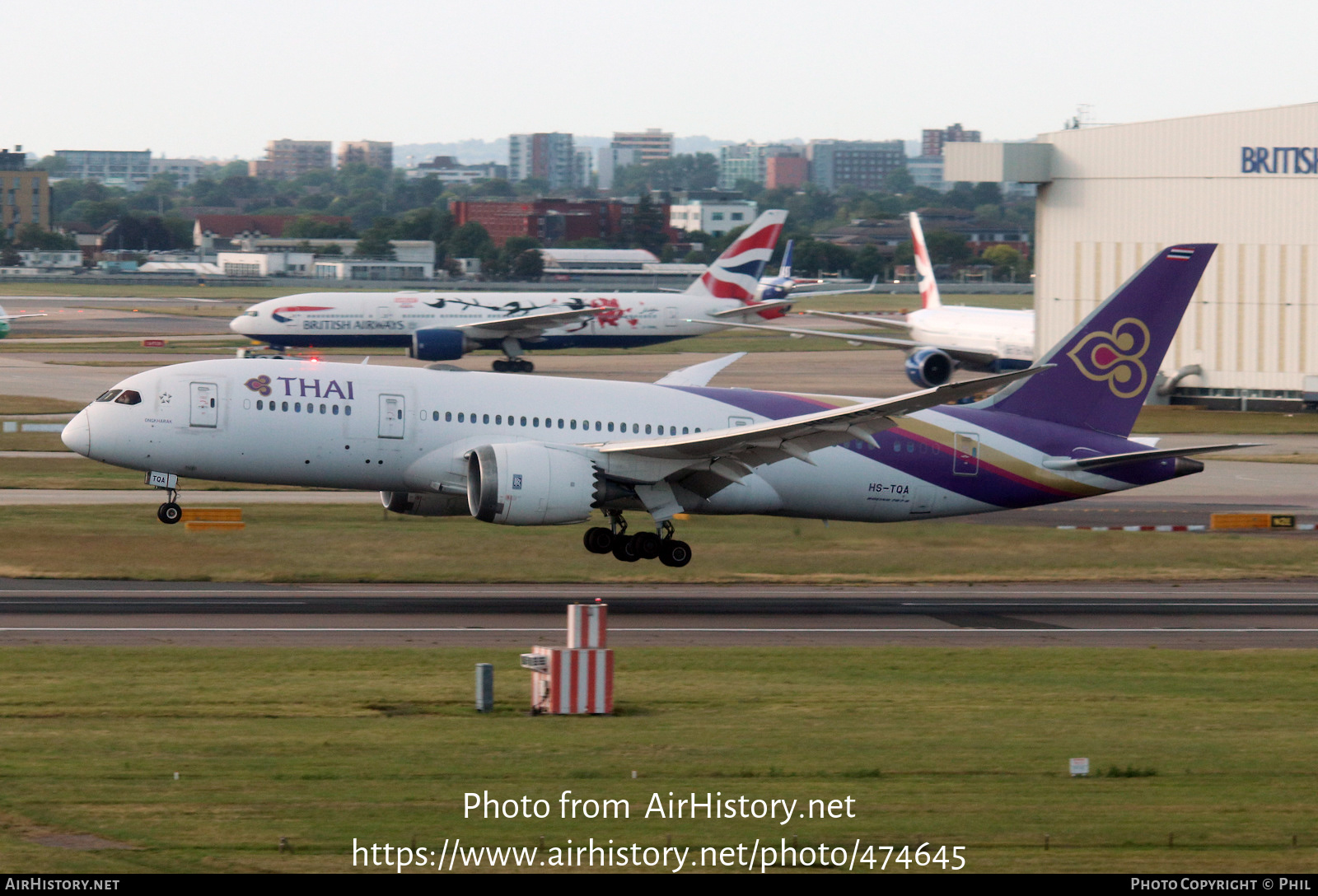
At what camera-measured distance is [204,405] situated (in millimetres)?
35688

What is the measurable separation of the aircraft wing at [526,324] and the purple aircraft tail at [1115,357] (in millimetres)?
61845

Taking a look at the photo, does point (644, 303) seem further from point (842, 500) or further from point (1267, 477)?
point (842, 500)

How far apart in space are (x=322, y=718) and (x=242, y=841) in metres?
7.07

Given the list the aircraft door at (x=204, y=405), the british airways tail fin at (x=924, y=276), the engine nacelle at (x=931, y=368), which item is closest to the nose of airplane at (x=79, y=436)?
the aircraft door at (x=204, y=405)

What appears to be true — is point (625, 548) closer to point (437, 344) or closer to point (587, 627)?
point (587, 627)

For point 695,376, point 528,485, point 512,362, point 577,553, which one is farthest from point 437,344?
point 528,485

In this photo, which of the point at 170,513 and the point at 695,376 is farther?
the point at 695,376

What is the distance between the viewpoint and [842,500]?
38.5 metres

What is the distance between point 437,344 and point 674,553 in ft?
202

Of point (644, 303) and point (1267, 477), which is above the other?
point (644, 303)

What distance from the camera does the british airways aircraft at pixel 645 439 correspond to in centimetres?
3503

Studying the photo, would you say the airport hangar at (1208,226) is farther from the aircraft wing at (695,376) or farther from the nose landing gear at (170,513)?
the nose landing gear at (170,513)

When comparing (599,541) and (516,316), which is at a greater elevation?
(516,316)

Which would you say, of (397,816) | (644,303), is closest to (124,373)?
(644,303)
